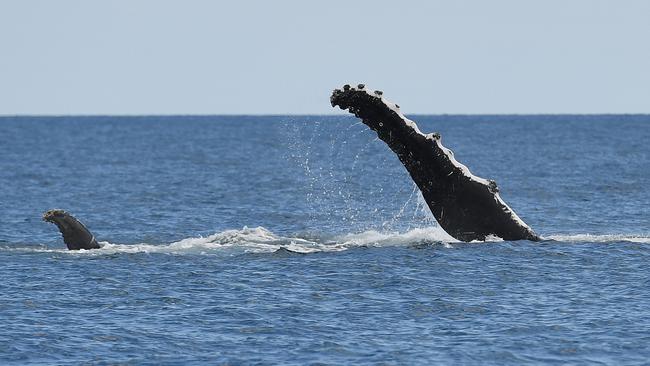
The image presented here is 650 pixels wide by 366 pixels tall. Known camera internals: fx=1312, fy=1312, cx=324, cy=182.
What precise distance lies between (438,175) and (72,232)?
8521mm

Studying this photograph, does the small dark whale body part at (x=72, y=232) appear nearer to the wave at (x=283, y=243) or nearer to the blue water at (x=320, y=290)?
the wave at (x=283, y=243)

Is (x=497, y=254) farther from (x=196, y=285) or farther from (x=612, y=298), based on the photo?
(x=196, y=285)

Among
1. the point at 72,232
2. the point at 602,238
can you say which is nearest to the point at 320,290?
the point at 72,232

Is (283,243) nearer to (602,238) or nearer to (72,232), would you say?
(72,232)

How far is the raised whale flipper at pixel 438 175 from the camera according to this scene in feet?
85.9

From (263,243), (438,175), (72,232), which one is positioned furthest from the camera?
(263,243)

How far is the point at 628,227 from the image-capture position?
119ft

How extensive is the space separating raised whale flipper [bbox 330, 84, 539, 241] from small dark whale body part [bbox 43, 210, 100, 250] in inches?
283

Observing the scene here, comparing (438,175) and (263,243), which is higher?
(438,175)

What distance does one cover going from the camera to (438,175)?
89.0 ft

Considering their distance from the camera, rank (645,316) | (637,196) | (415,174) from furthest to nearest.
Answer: (637,196) < (415,174) < (645,316)

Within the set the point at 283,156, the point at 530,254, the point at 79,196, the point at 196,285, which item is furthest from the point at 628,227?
the point at 283,156

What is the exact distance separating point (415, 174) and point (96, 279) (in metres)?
6.83

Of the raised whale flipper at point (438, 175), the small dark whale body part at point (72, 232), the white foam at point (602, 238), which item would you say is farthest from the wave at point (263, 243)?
the white foam at point (602, 238)
